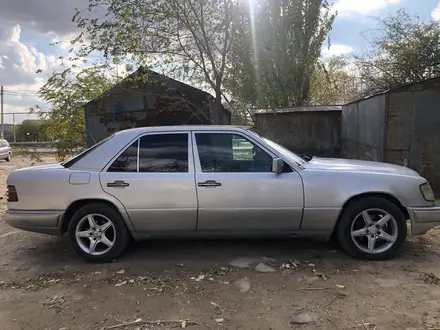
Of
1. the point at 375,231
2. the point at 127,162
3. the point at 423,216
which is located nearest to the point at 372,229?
the point at 375,231

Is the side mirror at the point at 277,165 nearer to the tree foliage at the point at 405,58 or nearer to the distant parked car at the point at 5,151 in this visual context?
the tree foliage at the point at 405,58

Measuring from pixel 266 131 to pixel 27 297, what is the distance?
31.4ft

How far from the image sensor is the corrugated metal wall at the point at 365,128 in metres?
7.92

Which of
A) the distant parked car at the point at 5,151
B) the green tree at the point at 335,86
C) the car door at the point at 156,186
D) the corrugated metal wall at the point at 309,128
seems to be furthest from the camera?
the distant parked car at the point at 5,151

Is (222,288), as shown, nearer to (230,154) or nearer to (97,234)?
(230,154)

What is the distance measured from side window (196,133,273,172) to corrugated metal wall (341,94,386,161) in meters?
4.54

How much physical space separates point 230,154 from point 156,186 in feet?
3.05

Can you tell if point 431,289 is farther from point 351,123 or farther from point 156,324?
point 351,123

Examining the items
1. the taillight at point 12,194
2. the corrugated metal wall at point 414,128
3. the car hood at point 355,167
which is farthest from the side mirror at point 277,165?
the corrugated metal wall at point 414,128

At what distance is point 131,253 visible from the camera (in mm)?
4652

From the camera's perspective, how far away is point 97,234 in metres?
4.36

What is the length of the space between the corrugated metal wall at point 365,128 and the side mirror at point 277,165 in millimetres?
4516

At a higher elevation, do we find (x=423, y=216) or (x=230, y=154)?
(x=230, y=154)

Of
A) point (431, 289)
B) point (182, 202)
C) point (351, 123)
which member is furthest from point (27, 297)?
point (351, 123)
